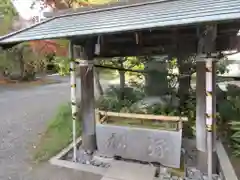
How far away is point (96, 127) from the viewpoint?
4117 millimetres

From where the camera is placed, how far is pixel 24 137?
5.46 m

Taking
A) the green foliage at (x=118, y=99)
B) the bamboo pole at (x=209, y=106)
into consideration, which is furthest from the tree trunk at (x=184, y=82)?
the bamboo pole at (x=209, y=106)

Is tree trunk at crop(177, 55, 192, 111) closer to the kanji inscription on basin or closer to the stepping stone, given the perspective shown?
the kanji inscription on basin

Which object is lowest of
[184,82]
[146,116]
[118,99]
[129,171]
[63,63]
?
[129,171]

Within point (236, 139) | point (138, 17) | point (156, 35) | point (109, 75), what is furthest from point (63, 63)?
point (236, 139)

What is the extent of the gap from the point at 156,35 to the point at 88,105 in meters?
1.78

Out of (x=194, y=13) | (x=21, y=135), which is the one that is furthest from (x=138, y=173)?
(x=21, y=135)

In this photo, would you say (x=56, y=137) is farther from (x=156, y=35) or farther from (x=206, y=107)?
(x=206, y=107)

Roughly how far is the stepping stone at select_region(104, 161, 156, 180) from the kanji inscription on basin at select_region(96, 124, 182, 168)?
141mm

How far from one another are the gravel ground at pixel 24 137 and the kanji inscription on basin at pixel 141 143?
64 centimetres

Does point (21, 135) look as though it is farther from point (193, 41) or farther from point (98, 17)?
point (193, 41)

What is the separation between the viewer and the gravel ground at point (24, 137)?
3.68 meters

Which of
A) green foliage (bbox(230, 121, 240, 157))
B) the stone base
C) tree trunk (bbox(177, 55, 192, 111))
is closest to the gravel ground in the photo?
the stone base

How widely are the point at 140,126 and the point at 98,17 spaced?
74.9 inches
